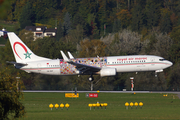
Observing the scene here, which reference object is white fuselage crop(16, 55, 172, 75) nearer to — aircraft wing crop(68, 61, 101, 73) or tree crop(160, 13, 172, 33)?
aircraft wing crop(68, 61, 101, 73)

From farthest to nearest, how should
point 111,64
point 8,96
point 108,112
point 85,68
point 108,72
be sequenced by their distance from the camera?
1. point 85,68
2. point 111,64
3. point 108,72
4. point 108,112
5. point 8,96

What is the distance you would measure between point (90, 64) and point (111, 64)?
12.3 feet

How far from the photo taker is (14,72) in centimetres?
9369

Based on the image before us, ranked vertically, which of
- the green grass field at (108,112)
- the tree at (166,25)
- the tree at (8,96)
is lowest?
the green grass field at (108,112)

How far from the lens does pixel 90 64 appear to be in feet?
192

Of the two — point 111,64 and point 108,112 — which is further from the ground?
point 111,64

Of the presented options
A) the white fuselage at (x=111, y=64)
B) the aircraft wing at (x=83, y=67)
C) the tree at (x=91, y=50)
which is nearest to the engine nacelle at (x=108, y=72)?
the white fuselage at (x=111, y=64)

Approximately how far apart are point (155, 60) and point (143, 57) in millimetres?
2018

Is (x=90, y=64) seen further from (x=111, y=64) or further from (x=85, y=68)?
(x=111, y=64)

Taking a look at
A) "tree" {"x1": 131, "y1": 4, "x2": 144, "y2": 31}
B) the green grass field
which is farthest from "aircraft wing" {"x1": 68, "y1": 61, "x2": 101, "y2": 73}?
"tree" {"x1": 131, "y1": 4, "x2": 144, "y2": 31}

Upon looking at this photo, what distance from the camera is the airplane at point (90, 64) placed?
185 feet

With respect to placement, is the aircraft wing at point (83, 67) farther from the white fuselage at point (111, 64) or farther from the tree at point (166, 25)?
the tree at point (166, 25)

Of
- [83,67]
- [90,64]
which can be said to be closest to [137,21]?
[90,64]

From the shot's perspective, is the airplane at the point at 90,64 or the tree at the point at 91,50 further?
the tree at the point at 91,50
